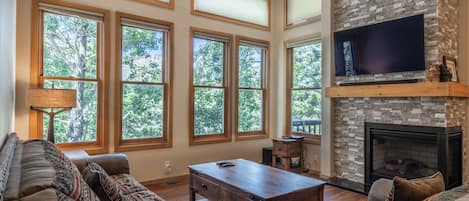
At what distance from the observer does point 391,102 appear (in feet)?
12.7

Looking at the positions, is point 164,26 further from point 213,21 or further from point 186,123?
point 186,123

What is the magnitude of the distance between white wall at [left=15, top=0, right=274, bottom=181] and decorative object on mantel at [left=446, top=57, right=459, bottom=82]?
290cm

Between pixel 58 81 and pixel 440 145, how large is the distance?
450cm

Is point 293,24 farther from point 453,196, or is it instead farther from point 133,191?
point 453,196

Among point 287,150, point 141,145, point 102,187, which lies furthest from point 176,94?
point 102,187

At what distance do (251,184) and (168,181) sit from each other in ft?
7.07

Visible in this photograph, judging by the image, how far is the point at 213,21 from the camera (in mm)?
4902

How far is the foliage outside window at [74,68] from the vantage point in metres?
3.61

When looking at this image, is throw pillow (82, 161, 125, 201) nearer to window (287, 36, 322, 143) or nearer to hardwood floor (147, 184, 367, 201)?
hardwood floor (147, 184, 367, 201)

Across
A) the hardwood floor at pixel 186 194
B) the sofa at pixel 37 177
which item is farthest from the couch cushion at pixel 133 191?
the hardwood floor at pixel 186 194

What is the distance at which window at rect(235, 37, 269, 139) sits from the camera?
529 centimetres

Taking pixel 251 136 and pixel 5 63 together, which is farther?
pixel 251 136

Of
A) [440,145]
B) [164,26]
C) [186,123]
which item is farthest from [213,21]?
[440,145]

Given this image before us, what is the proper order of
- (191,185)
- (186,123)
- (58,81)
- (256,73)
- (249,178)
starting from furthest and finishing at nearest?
(256,73) < (186,123) < (58,81) < (191,185) < (249,178)
